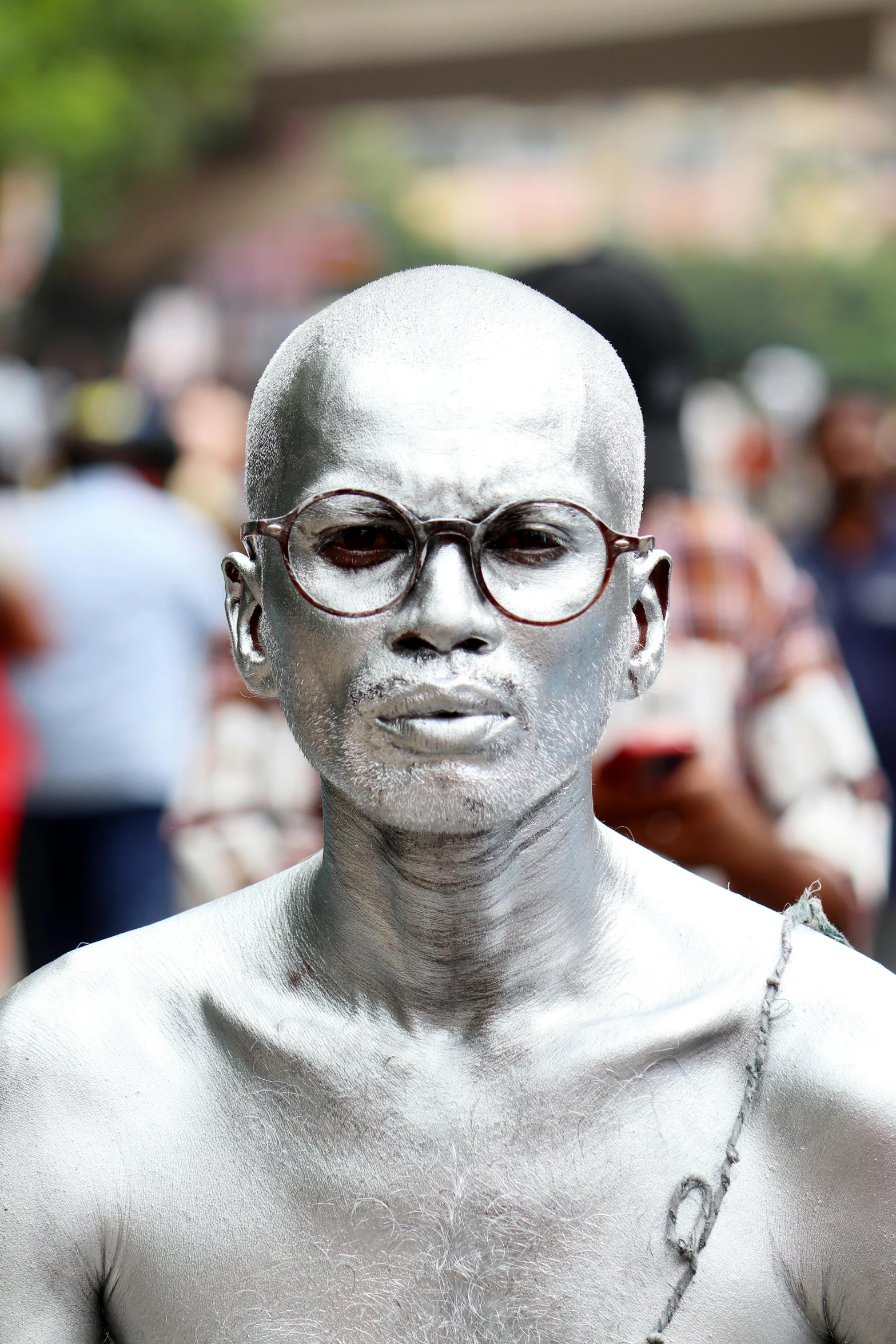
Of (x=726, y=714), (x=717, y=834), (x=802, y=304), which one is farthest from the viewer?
(x=802, y=304)

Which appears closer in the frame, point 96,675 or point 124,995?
point 124,995

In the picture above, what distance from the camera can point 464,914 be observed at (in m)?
1.68

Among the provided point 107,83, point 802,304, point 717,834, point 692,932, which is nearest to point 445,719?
point 692,932

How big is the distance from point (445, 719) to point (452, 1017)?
347 mm

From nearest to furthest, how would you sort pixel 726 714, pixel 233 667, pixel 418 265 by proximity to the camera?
1. pixel 418 265
2. pixel 726 714
3. pixel 233 667

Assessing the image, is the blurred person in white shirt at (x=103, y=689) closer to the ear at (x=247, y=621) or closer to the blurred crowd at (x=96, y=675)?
the blurred crowd at (x=96, y=675)

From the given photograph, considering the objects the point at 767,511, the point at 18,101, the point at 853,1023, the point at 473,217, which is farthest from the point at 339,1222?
the point at 473,217

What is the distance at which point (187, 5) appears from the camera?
22359 millimetres

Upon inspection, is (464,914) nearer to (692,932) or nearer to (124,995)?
(692,932)

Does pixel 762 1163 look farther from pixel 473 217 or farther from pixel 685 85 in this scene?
pixel 473 217

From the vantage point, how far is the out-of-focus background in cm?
296

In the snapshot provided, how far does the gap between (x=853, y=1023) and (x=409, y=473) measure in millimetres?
666

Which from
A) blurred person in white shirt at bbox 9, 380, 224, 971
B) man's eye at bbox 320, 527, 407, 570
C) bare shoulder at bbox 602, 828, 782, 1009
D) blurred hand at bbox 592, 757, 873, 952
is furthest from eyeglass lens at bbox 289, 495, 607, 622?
blurred person in white shirt at bbox 9, 380, 224, 971

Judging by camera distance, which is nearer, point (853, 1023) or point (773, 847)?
point (853, 1023)
